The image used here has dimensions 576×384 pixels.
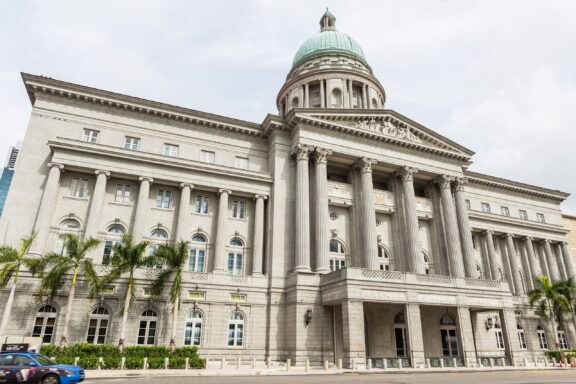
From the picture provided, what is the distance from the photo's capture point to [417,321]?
94.1 ft

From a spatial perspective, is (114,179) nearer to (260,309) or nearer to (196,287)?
(196,287)

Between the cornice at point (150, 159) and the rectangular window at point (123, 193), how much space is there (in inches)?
91.9

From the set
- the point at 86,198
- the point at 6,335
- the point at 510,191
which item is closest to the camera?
the point at 6,335

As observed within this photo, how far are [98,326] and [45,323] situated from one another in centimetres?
330

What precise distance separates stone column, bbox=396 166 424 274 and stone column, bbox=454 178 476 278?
541cm

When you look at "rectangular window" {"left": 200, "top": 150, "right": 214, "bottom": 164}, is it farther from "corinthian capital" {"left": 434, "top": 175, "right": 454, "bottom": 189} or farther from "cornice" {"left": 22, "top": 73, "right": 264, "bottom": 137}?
"corinthian capital" {"left": 434, "top": 175, "right": 454, "bottom": 189}

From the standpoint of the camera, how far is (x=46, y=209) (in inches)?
1137

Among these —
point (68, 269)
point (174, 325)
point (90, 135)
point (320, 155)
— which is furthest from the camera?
point (320, 155)

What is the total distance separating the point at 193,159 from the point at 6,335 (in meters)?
18.4

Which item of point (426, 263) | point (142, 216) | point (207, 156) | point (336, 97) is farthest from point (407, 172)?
point (142, 216)

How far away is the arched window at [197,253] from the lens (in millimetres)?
32688

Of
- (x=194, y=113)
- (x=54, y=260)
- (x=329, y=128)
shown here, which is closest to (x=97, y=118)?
(x=194, y=113)

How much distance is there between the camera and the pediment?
37188mm

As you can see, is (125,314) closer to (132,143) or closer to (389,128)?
(132,143)
